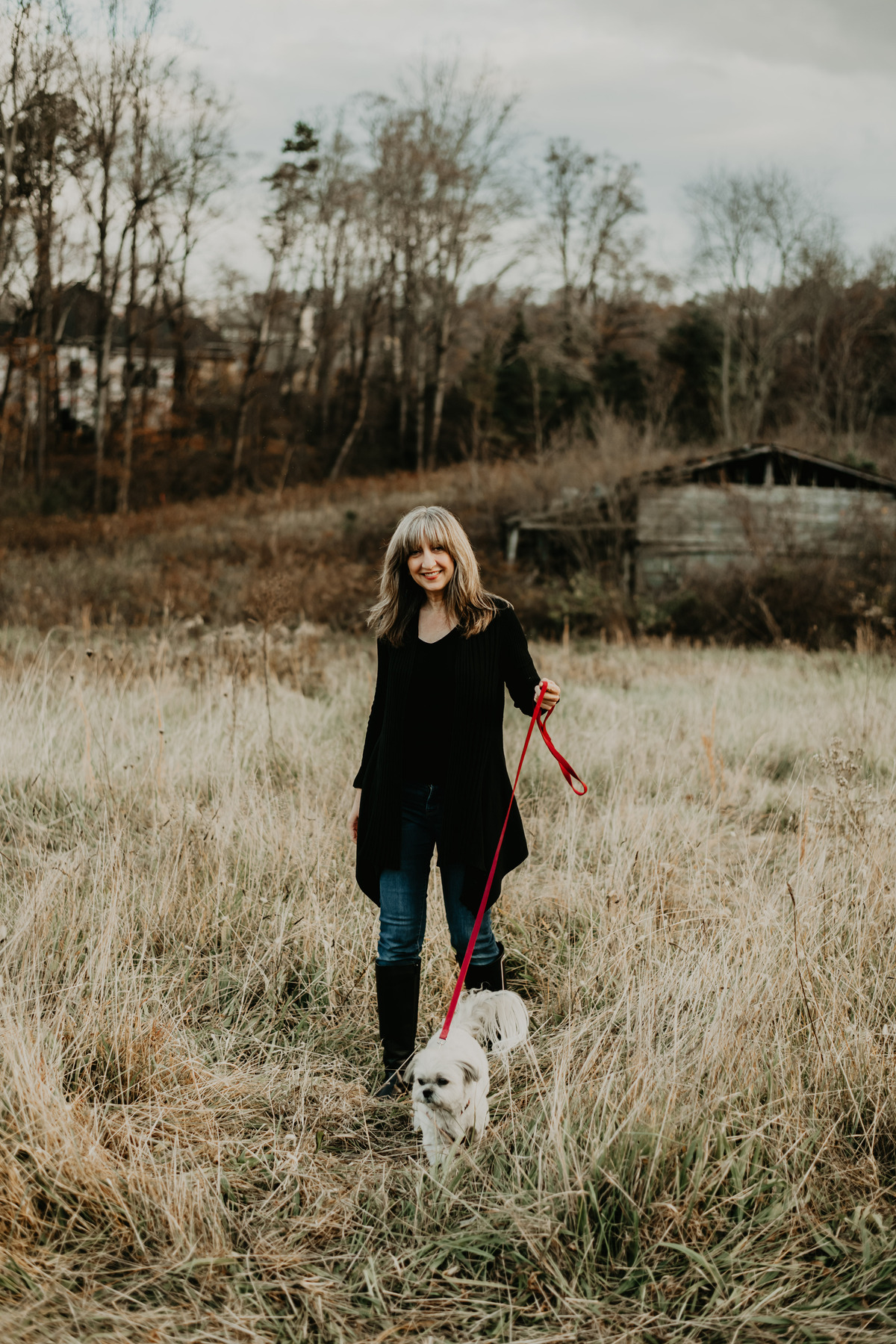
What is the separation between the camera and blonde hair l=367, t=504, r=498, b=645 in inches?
109

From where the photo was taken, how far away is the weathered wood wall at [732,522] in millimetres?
17656

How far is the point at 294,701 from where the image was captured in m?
7.53

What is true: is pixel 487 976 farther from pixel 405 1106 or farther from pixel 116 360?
pixel 116 360

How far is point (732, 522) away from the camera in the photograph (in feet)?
60.4

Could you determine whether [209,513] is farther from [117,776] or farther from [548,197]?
[548,197]

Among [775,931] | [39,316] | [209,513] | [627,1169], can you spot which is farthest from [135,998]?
[39,316]

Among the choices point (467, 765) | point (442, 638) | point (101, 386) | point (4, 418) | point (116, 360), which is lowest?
point (467, 765)

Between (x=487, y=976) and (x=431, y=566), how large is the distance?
133 centimetres

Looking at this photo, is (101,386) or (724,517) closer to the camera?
(724,517)

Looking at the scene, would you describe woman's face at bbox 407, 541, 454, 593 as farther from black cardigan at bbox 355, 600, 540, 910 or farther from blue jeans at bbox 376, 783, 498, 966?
blue jeans at bbox 376, 783, 498, 966

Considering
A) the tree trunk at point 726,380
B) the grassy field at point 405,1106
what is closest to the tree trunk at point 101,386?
the tree trunk at point 726,380

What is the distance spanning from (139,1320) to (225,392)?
128 feet

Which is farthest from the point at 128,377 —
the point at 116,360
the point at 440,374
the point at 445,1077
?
the point at 445,1077

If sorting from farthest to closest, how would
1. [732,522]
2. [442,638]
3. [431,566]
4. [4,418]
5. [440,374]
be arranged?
[440,374], [4,418], [732,522], [442,638], [431,566]
